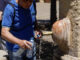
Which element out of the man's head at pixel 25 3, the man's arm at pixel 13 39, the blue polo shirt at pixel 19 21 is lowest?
the man's arm at pixel 13 39

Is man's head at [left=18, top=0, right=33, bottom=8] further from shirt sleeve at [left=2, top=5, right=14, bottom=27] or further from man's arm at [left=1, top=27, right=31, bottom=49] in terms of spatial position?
man's arm at [left=1, top=27, right=31, bottom=49]

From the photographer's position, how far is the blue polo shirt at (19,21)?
3.10 meters

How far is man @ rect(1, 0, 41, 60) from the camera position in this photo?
10.1 feet

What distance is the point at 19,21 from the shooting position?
10.6ft

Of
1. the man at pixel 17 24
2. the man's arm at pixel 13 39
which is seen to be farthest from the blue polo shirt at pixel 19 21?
the man's arm at pixel 13 39

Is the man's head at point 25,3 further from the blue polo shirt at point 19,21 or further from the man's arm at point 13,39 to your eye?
the man's arm at point 13,39

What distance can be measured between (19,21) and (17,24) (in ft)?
0.13

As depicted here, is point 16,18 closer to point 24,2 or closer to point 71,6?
point 24,2

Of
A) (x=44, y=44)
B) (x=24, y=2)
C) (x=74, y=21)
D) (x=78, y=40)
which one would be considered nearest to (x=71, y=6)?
(x=74, y=21)

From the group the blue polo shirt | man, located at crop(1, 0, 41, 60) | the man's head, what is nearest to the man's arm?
man, located at crop(1, 0, 41, 60)

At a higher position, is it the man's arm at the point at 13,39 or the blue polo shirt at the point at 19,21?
the blue polo shirt at the point at 19,21

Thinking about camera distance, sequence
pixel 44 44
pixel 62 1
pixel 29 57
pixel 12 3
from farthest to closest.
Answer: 1. pixel 44 44
2. pixel 62 1
3. pixel 29 57
4. pixel 12 3

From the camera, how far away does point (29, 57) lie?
3.38 m

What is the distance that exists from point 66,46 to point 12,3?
0.90m
